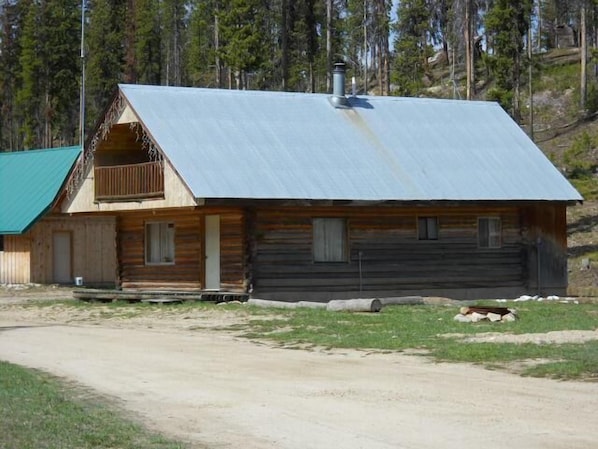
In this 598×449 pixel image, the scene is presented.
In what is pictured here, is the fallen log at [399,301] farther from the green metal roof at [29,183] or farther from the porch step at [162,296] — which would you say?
the green metal roof at [29,183]

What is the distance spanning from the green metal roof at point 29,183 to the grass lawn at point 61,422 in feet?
88.7

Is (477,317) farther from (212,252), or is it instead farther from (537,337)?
(212,252)

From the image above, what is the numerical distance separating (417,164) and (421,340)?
47.8ft

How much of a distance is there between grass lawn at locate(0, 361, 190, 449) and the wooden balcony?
1719 cm

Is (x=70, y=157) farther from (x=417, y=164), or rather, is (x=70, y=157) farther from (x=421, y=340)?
(x=421, y=340)

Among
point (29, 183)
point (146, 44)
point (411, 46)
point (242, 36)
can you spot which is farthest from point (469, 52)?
point (146, 44)

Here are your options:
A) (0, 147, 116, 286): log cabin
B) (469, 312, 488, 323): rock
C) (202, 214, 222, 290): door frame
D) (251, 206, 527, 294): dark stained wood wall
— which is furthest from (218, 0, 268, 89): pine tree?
(469, 312, 488, 323): rock

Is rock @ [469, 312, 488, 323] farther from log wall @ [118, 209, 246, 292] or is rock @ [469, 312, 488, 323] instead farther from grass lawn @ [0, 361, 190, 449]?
grass lawn @ [0, 361, 190, 449]

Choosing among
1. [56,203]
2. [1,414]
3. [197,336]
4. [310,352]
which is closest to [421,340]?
[310,352]

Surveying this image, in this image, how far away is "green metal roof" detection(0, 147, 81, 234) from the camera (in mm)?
41312

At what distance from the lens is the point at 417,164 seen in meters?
33.9

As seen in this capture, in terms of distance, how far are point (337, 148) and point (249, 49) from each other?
1257 inches

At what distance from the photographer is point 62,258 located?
141ft

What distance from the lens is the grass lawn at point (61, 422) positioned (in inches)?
424
